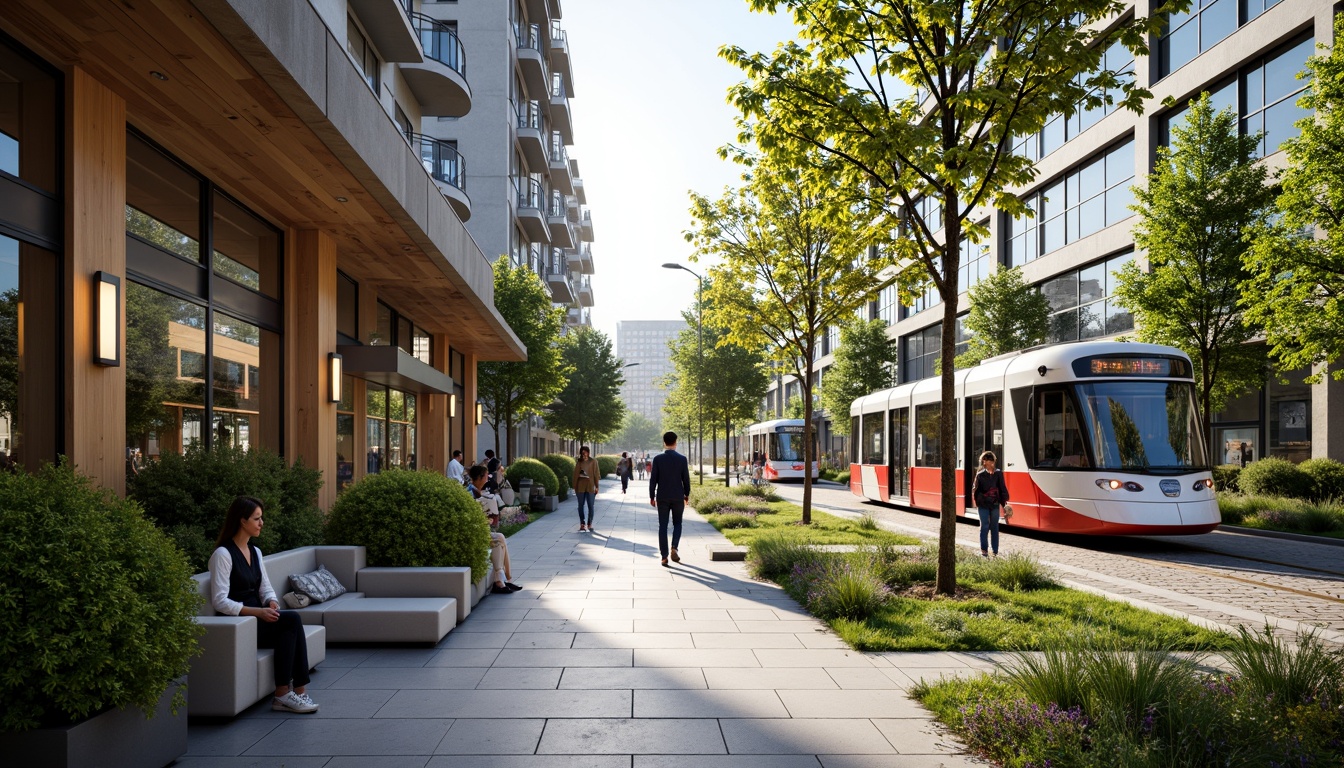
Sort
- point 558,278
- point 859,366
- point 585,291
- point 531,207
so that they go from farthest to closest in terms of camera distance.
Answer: point 585,291, point 558,278, point 859,366, point 531,207

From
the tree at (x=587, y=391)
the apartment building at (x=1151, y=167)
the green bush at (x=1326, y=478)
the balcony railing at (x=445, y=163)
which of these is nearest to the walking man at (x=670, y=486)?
the apartment building at (x=1151, y=167)

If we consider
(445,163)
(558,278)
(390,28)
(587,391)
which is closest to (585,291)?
(558,278)

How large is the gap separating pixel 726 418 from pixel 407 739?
127 feet

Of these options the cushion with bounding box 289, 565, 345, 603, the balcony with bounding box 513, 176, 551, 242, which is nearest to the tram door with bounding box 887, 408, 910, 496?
the cushion with bounding box 289, 565, 345, 603

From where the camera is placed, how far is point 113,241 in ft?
24.9

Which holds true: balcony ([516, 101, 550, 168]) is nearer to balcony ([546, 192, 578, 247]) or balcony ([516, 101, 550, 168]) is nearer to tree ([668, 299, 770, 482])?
balcony ([546, 192, 578, 247])

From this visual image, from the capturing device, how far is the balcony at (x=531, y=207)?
141 feet

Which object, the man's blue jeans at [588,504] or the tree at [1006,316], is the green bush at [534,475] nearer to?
the man's blue jeans at [588,504]

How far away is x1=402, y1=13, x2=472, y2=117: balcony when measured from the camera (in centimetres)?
2300

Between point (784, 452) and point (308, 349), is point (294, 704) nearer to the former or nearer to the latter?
point (308, 349)

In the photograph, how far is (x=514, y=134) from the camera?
41.4 metres

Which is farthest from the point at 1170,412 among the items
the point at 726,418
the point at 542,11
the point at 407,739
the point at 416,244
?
the point at 542,11

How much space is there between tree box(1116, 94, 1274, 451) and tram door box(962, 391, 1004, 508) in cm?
630

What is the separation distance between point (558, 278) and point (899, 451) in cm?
3561
